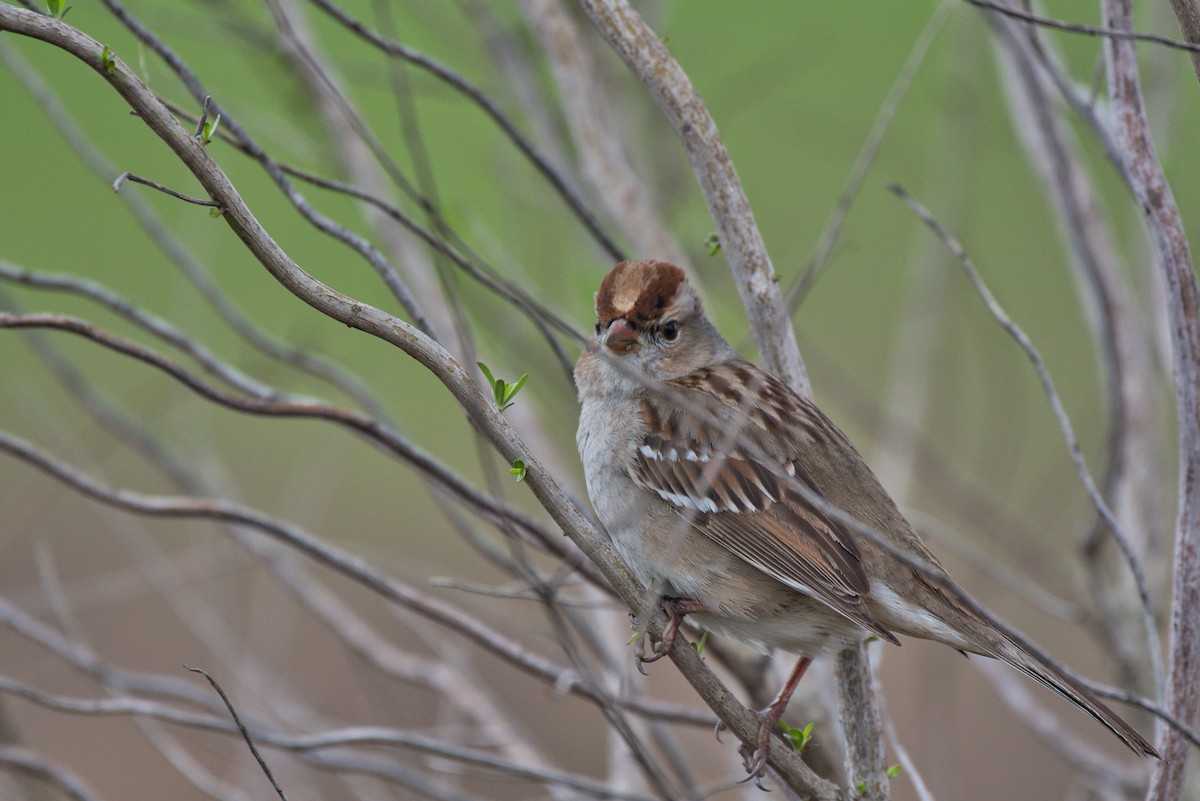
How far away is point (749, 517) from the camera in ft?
9.31

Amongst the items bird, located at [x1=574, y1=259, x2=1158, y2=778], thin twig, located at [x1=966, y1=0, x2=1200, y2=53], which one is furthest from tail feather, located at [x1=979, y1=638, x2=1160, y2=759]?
thin twig, located at [x1=966, y1=0, x2=1200, y2=53]

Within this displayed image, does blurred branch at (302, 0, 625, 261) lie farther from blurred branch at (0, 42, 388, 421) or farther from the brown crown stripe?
blurred branch at (0, 42, 388, 421)

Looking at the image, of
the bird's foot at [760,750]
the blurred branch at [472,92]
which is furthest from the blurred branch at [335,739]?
the blurred branch at [472,92]

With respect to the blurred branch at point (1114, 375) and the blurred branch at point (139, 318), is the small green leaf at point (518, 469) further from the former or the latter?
the blurred branch at point (1114, 375)

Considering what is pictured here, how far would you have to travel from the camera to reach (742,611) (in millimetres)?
2664

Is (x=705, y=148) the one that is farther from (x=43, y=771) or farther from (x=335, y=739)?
(x=43, y=771)

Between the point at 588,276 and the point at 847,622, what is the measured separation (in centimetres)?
138

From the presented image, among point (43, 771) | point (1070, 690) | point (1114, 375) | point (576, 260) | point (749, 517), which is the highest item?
point (576, 260)

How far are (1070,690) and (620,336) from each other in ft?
4.64

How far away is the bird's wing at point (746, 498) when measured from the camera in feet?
8.70

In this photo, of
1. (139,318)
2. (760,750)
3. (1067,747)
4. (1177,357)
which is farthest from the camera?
(1067,747)

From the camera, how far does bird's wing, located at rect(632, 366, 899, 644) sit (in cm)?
265

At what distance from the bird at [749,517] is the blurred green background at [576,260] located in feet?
1.30

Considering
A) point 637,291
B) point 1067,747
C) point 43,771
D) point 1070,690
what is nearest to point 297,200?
point 637,291
